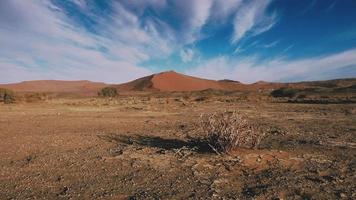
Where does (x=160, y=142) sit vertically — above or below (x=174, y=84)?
above

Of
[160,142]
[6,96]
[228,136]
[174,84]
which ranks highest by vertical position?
[228,136]

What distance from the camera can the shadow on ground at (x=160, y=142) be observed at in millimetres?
8033

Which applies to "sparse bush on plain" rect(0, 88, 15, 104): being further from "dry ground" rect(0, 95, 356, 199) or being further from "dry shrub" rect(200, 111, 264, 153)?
"dry shrub" rect(200, 111, 264, 153)

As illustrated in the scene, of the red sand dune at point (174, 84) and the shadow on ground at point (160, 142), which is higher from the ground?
the shadow on ground at point (160, 142)

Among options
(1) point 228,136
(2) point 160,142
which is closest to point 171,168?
(1) point 228,136

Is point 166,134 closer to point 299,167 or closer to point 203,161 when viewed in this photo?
point 203,161

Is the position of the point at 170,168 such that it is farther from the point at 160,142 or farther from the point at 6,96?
the point at 6,96

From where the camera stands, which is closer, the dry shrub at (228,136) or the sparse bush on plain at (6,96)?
the dry shrub at (228,136)

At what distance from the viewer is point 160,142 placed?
29.8 ft

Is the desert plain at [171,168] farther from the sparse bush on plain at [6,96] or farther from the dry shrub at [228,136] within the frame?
the sparse bush on plain at [6,96]

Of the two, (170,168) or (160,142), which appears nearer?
(170,168)

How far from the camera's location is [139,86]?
88.9 m

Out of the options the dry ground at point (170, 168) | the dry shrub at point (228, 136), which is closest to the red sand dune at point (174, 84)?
the dry ground at point (170, 168)

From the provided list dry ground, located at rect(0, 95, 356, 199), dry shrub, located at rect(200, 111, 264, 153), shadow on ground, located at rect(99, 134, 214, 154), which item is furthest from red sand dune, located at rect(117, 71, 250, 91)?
dry shrub, located at rect(200, 111, 264, 153)
